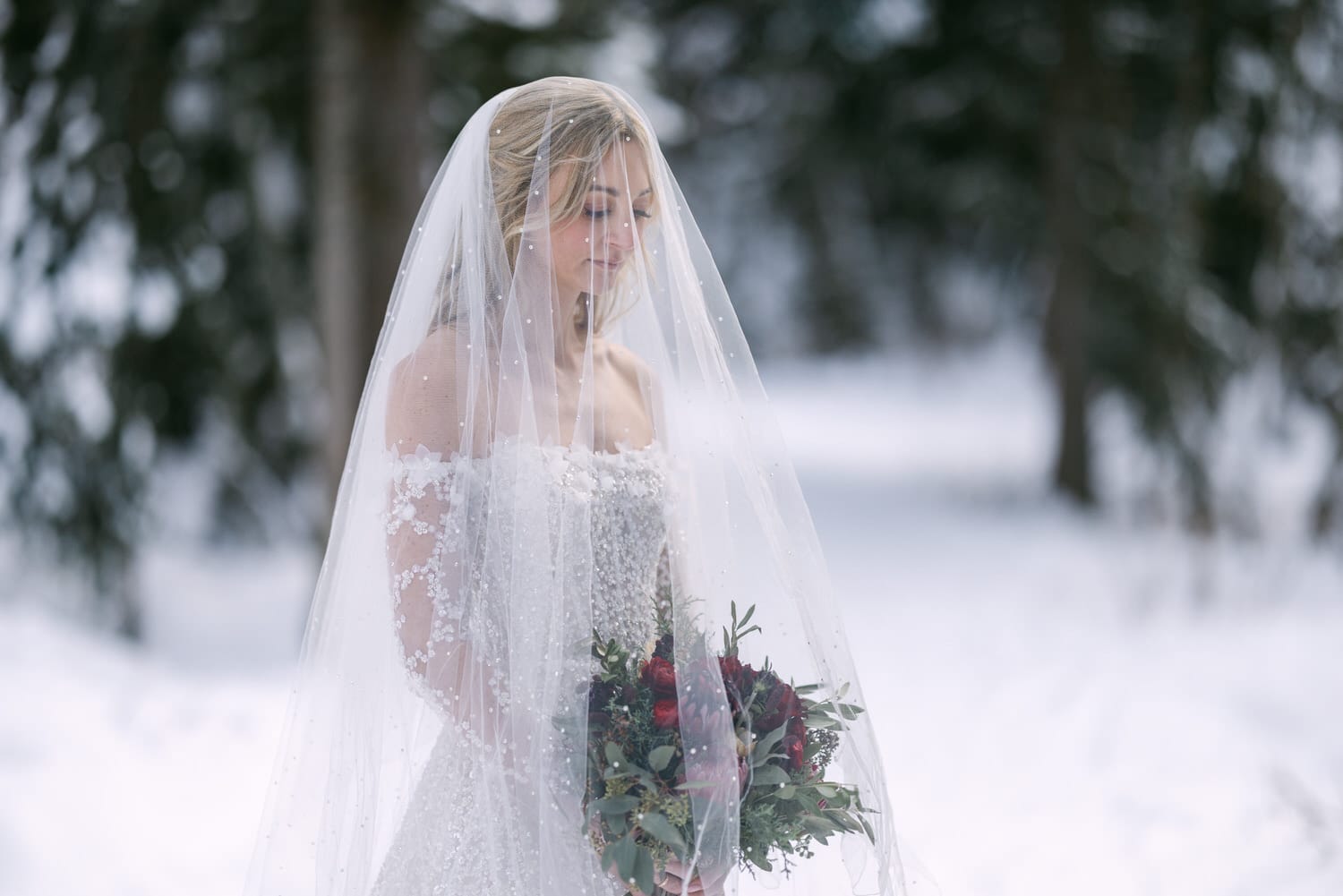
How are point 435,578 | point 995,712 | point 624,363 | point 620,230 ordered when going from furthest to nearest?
point 995,712 < point 624,363 < point 620,230 < point 435,578

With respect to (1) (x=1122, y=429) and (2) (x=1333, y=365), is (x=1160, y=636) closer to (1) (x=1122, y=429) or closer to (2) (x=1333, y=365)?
(2) (x=1333, y=365)

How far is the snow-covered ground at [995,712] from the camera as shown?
11.8 feet

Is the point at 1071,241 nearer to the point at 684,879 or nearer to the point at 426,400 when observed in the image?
the point at 426,400

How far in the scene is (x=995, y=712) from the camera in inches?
203

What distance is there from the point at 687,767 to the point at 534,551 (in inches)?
15.8

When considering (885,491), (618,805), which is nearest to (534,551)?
(618,805)

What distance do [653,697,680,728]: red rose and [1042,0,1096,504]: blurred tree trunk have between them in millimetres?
Answer: 8996

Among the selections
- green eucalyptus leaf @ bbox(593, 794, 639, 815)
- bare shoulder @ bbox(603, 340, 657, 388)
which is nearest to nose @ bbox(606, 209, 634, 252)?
bare shoulder @ bbox(603, 340, 657, 388)

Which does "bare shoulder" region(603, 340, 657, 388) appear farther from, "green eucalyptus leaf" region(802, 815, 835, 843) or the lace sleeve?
"green eucalyptus leaf" region(802, 815, 835, 843)

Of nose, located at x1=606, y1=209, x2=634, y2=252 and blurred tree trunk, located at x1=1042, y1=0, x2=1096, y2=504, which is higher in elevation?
blurred tree trunk, located at x1=1042, y1=0, x2=1096, y2=504

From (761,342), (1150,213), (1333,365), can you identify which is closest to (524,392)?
(1333,365)

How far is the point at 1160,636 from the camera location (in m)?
6.16

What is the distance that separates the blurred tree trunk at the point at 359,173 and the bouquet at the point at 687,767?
4230mm

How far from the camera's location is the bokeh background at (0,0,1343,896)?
4117 mm
